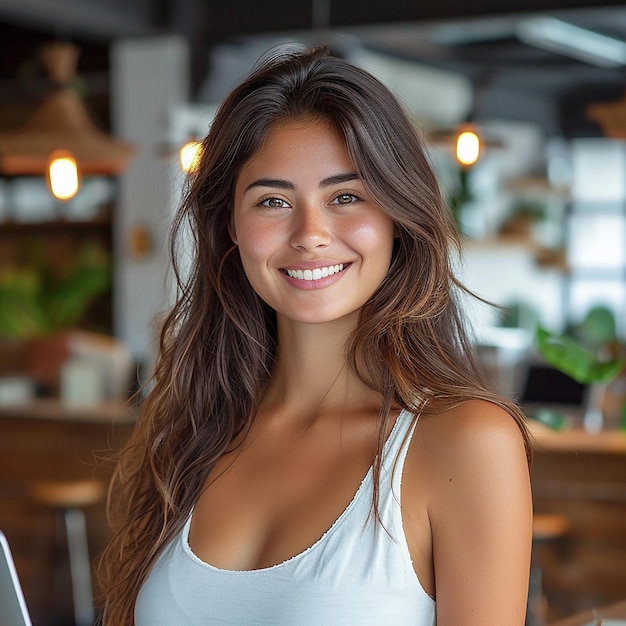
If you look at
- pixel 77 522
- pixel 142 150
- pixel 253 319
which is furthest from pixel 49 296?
pixel 253 319

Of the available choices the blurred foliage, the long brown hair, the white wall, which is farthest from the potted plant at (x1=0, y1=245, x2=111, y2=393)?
the long brown hair

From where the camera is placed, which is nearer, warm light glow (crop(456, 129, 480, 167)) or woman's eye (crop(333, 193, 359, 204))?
woman's eye (crop(333, 193, 359, 204))

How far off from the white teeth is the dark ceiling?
4215 millimetres

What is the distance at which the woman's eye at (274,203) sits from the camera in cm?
156

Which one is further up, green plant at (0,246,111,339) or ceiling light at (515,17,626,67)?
ceiling light at (515,17,626,67)

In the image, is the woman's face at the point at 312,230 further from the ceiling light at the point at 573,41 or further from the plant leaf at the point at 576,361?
the ceiling light at the point at 573,41

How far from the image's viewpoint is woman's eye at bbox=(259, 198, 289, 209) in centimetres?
156

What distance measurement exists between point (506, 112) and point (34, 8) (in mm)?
5337

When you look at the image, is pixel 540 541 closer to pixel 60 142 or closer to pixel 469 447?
pixel 60 142

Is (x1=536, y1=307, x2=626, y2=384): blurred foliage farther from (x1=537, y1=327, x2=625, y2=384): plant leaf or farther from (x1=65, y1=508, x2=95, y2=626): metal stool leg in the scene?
(x1=65, y1=508, x2=95, y2=626): metal stool leg

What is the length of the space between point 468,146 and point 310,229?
3.61 m

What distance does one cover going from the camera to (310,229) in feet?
5.00

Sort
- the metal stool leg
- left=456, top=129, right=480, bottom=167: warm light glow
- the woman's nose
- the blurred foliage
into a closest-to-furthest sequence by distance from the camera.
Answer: the woman's nose
the blurred foliage
left=456, top=129, right=480, bottom=167: warm light glow
the metal stool leg

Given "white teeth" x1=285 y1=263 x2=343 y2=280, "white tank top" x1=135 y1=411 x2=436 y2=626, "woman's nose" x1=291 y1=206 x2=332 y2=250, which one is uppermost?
"woman's nose" x1=291 y1=206 x2=332 y2=250
